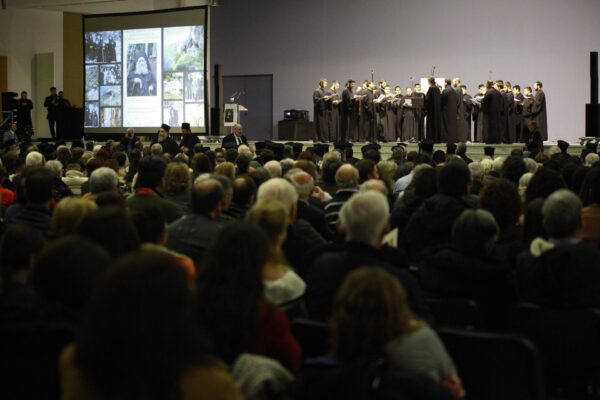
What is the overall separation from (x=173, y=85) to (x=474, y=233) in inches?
645

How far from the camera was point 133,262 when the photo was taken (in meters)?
1.60

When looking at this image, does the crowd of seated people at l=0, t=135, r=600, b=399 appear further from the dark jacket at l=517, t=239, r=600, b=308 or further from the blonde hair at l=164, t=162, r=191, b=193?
the blonde hair at l=164, t=162, r=191, b=193

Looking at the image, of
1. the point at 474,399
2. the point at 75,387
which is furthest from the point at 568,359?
the point at 75,387

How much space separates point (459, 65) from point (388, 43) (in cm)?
202

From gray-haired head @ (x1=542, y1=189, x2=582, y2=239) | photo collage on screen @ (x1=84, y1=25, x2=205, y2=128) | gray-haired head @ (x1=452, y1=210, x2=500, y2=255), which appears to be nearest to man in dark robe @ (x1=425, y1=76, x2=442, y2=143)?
photo collage on screen @ (x1=84, y1=25, x2=205, y2=128)

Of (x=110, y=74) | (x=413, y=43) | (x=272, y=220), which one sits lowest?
(x=272, y=220)

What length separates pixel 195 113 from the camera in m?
19.6

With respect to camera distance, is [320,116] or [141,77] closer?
[141,77]

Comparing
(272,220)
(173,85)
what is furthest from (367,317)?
(173,85)

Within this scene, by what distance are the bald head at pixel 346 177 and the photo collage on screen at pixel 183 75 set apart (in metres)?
13.1

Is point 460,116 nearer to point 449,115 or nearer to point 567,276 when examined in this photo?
point 449,115

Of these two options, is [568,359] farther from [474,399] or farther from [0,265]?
[0,265]

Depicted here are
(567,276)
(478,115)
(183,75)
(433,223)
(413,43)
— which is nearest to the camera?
(567,276)

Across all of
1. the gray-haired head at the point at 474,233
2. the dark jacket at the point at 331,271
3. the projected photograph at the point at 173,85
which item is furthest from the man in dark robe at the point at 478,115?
the dark jacket at the point at 331,271
